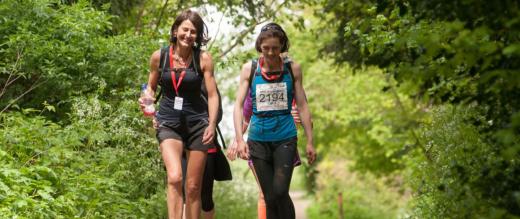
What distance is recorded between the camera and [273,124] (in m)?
7.84

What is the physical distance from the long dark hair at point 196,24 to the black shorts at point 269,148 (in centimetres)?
100

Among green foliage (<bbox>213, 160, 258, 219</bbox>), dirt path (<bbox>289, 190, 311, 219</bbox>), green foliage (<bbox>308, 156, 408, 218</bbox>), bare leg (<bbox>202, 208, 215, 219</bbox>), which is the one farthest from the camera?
dirt path (<bbox>289, 190, 311, 219</bbox>)

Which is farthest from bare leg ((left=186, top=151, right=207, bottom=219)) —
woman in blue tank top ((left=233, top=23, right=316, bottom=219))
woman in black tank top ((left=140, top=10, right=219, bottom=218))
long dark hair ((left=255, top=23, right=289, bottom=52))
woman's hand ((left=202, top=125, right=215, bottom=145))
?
long dark hair ((left=255, top=23, right=289, bottom=52))

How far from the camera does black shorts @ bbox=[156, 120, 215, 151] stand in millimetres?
7727

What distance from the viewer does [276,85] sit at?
25.9ft

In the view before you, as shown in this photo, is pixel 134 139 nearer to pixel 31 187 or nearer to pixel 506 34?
pixel 31 187

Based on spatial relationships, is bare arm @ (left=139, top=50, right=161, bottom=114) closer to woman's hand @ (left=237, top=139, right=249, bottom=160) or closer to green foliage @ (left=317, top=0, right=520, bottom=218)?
woman's hand @ (left=237, top=139, right=249, bottom=160)

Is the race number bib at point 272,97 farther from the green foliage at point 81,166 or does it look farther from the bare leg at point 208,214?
the green foliage at point 81,166

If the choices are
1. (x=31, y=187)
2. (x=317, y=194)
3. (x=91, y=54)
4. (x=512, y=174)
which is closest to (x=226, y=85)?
(x=317, y=194)

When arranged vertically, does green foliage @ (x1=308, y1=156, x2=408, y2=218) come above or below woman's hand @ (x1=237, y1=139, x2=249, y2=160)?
below

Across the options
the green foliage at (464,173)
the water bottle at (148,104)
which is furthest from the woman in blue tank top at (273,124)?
the green foliage at (464,173)

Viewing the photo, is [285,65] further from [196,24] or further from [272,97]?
[196,24]

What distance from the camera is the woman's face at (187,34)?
303 inches

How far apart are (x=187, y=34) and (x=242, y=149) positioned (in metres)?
1.09
